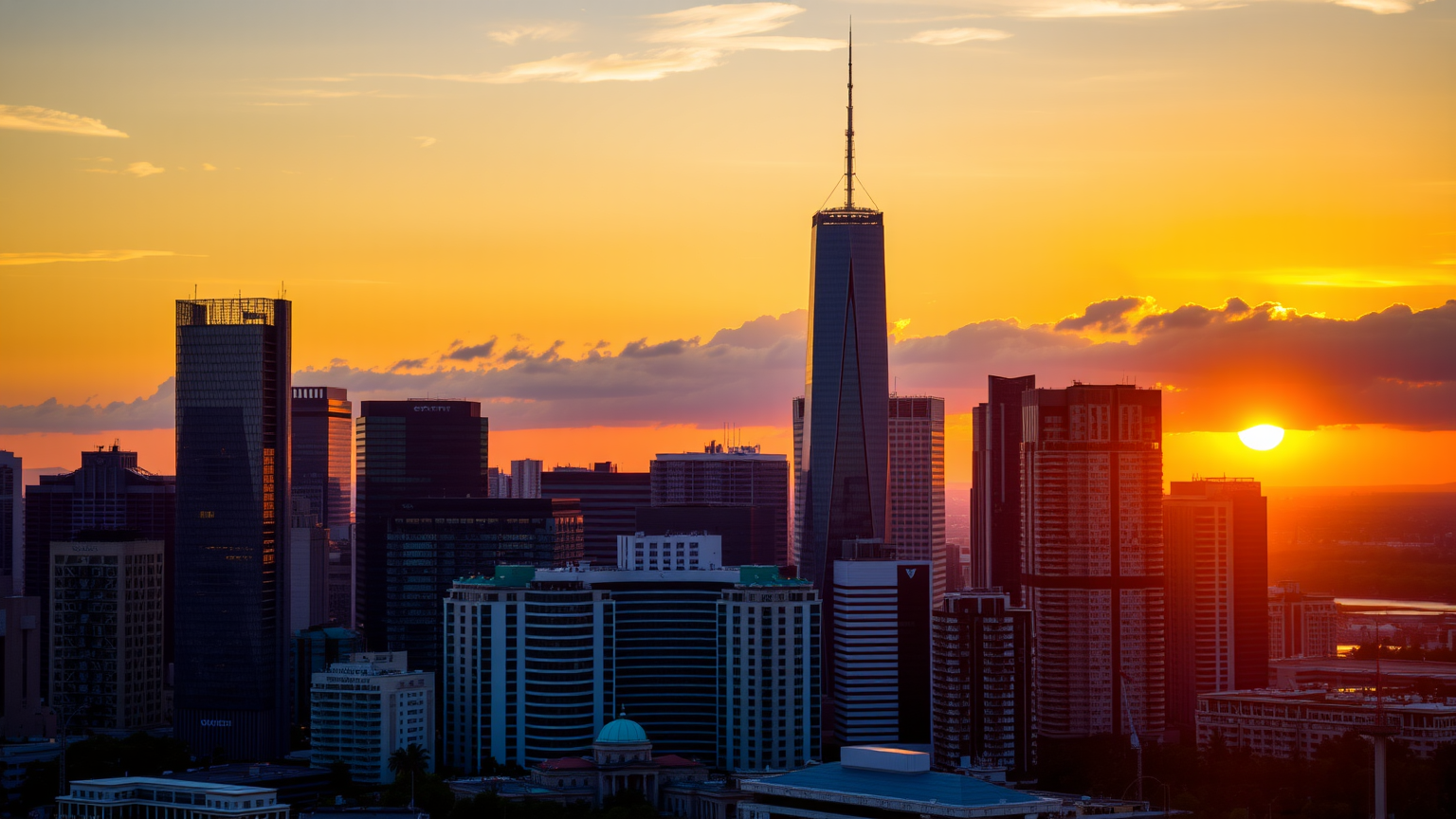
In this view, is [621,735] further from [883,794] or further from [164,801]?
[164,801]

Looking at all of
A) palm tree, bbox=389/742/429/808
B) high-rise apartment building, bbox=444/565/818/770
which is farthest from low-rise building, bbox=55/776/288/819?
high-rise apartment building, bbox=444/565/818/770

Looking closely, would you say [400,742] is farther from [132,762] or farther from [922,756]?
[922,756]

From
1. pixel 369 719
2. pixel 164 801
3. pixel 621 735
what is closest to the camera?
pixel 164 801

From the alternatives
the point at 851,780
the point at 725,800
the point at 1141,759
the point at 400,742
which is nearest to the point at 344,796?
the point at 400,742

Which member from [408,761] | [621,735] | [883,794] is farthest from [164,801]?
[883,794]

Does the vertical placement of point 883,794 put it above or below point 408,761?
above

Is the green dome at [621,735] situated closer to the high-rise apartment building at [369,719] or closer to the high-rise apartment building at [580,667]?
the high-rise apartment building at [580,667]
